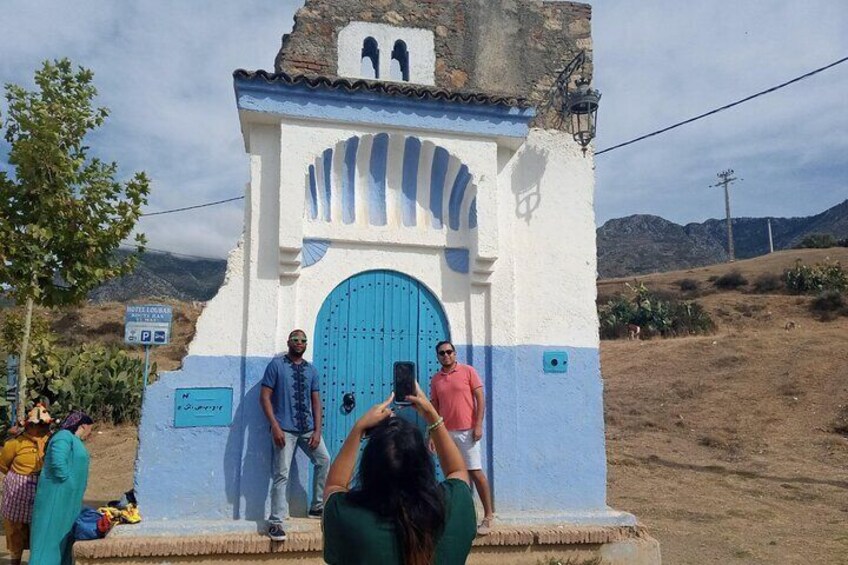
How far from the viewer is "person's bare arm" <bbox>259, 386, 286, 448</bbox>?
5.95 m

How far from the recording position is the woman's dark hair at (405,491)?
2461 millimetres

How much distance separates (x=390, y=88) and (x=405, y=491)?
487 centimetres

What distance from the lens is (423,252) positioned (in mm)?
6992

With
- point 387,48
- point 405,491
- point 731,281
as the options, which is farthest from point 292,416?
point 731,281

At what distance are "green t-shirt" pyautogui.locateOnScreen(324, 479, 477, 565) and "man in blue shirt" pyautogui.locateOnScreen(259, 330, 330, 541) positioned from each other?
3484 mm

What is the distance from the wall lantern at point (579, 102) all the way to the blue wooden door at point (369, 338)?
93.3 inches

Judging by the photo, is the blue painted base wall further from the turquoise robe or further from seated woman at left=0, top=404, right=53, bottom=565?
seated woman at left=0, top=404, right=53, bottom=565

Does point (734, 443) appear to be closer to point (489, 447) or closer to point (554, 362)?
point (554, 362)

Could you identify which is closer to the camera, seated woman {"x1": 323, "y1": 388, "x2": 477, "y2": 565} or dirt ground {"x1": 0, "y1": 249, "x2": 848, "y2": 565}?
seated woman {"x1": 323, "y1": 388, "x2": 477, "y2": 565}

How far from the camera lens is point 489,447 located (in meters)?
6.74

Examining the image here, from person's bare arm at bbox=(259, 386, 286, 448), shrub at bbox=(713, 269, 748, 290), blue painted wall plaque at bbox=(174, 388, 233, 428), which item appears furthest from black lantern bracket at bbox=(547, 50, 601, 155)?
shrub at bbox=(713, 269, 748, 290)

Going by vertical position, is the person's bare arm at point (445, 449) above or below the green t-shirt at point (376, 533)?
A: above

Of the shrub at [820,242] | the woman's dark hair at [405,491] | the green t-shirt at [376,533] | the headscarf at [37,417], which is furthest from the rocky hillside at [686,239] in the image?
the woman's dark hair at [405,491]

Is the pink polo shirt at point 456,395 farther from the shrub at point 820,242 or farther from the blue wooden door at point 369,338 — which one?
the shrub at point 820,242
